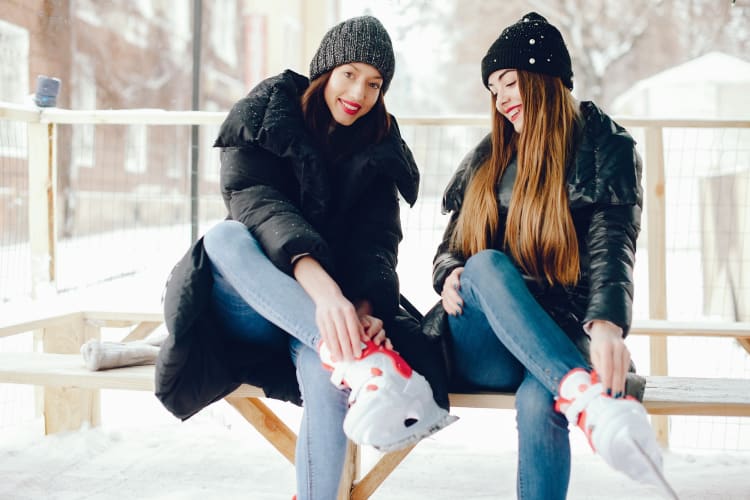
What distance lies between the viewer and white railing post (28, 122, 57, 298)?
268 cm

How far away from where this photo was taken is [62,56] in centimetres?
459

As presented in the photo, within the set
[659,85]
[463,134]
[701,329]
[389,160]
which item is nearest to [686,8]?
[659,85]

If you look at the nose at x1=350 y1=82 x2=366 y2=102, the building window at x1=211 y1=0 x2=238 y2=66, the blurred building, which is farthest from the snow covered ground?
the building window at x1=211 y1=0 x2=238 y2=66

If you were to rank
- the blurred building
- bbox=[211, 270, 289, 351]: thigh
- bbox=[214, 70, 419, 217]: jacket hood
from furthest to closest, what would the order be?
the blurred building → bbox=[214, 70, 419, 217]: jacket hood → bbox=[211, 270, 289, 351]: thigh

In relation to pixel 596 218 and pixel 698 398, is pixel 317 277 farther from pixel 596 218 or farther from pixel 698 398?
pixel 698 398

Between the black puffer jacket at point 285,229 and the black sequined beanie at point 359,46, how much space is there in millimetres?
117

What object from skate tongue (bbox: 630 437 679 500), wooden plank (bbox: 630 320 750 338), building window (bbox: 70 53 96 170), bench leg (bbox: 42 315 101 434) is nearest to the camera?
skate tongue (bbox: 630 437 679 500)

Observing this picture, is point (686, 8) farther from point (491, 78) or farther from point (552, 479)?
point (552, 479)

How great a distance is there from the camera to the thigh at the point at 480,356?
4.97 ft

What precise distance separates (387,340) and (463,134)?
219 cm

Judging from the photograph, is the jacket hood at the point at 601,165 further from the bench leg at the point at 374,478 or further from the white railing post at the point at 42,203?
the white railing post at the point at 42,203

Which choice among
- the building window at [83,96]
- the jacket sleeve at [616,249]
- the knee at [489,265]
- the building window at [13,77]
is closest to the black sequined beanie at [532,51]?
the jacket sleeve at [616,249]

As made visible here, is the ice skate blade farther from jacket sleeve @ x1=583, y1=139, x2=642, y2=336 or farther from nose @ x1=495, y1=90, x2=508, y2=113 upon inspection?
nose @ x1=495, y1=90, x2=508, y2=113

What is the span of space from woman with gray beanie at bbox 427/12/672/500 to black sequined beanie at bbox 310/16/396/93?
0.83 feet
